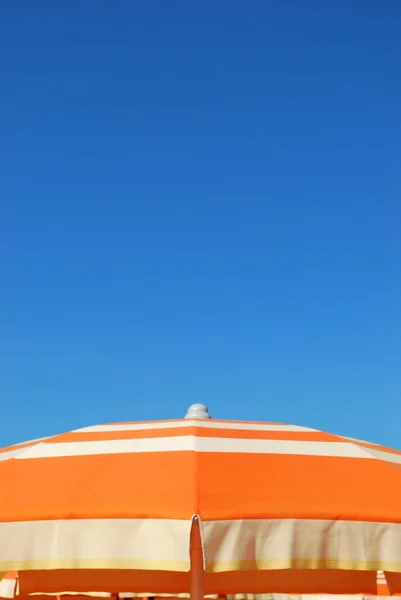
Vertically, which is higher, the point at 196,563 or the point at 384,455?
the point at 384,455

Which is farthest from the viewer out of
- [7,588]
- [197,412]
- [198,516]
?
[7,588]

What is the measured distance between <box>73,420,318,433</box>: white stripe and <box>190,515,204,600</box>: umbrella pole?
1.46m

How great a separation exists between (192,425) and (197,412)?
661mm

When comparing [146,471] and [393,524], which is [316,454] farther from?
[146,471]

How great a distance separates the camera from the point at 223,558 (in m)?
3.40

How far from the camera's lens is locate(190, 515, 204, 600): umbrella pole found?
336 cm

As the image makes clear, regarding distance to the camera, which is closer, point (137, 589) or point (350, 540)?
point (350, 540)

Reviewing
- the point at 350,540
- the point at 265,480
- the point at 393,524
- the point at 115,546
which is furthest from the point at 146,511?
the point at 393,524

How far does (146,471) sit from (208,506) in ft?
1.99

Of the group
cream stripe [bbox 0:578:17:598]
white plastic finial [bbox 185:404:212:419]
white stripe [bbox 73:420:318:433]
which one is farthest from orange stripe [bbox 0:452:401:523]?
cream stripe [bbox 0:578:17:598]

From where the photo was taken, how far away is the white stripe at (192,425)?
5.01 m

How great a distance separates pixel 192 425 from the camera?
4984 mm

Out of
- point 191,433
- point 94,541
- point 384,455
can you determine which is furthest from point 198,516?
point 384,455

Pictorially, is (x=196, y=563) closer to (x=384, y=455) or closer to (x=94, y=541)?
(x=94, y=541)
